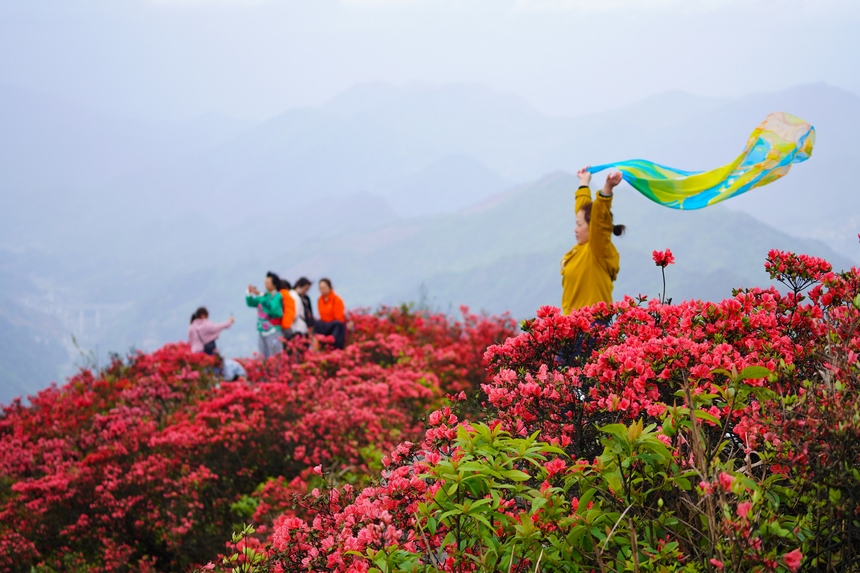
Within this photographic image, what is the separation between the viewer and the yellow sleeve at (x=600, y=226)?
495 cm

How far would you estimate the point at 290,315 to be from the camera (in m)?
10.4

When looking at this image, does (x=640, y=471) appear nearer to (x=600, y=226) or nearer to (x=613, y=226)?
(x=600, y=226)

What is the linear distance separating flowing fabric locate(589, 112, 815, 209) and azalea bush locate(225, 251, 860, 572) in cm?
206

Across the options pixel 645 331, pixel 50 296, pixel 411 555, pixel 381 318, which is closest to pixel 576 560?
pixel 411 555

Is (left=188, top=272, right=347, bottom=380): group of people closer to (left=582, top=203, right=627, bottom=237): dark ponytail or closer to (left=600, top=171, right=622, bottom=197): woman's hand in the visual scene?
(left=582, top=203, right=627, bottom=237): dark ponytail

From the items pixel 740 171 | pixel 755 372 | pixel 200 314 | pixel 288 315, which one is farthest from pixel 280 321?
pixel 755 372

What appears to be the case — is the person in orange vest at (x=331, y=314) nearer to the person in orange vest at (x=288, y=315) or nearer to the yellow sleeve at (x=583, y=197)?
the person in orange vest at (x=288, y=315)

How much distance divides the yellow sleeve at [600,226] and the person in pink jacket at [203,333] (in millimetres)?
7308

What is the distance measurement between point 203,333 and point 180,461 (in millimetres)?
4979

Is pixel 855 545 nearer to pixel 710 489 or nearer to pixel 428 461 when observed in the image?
pixel 710 489

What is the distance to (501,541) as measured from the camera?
201 cm

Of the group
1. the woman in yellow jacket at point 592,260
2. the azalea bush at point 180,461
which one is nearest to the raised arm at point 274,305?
the azalea bush at point 180,461

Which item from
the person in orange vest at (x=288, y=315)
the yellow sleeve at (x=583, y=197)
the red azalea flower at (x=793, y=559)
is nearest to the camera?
the red azalea flower at (x=793, y=559)

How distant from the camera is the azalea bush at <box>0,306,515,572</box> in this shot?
561 centimetres
